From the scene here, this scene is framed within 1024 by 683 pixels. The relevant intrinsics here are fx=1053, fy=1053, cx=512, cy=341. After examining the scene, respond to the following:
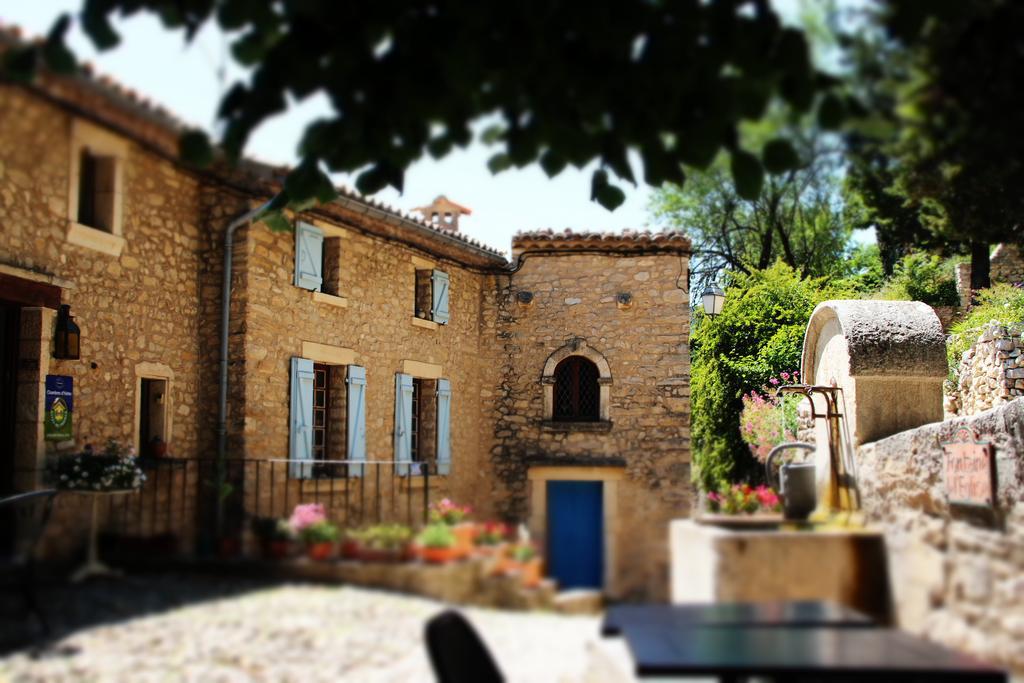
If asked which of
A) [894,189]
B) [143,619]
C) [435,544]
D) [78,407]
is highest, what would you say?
[894,189]

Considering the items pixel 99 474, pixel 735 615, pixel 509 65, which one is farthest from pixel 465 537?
pixel 99 474

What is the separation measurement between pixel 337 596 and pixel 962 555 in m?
2.12

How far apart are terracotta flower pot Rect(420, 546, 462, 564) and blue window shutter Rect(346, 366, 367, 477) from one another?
563 cm

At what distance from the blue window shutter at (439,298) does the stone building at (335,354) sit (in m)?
0.03

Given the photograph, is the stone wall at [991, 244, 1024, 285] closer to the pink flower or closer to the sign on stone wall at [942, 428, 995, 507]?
the sign on stone wall at [942, 428, 995, 507]

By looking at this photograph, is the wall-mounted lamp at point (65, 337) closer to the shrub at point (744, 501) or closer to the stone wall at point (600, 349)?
the stone wall at point (600, 349)

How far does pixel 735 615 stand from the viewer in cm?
338

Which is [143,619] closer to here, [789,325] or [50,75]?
[50,75]

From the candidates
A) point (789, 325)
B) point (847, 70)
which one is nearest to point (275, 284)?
point (847, 70)

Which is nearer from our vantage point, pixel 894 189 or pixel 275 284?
pixel 894 189

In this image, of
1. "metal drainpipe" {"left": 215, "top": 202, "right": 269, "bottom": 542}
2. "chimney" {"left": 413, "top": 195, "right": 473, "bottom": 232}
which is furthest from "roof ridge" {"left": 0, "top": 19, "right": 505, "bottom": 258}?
"chimney" {"left": 413, "top": 195, "right": 473, "bottom": 232}

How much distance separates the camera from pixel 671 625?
10.7ft

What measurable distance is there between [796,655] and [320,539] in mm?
1619

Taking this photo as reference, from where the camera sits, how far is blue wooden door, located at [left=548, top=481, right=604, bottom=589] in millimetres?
3428
